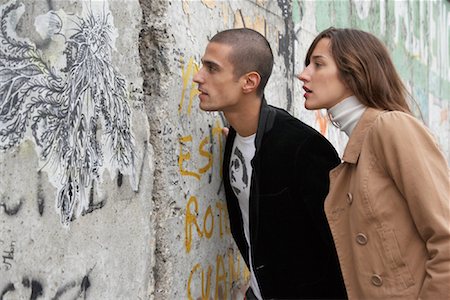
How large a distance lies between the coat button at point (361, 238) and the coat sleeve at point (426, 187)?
19 centimetres

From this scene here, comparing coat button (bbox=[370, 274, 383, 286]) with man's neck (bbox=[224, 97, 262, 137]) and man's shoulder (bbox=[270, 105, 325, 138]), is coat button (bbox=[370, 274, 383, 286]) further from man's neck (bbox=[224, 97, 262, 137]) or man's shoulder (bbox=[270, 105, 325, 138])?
man's neck (bbox=[224, 97, 262, 137])

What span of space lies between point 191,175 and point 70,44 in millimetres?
893

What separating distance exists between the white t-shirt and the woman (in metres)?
0.43

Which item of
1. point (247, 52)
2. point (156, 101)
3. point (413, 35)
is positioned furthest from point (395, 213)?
point (413, 35)

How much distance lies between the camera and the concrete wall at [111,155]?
176 centimetres

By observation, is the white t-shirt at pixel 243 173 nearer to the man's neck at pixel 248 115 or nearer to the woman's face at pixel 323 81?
the man's neck at pixel 248 115

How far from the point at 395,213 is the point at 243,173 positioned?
864 millimetres

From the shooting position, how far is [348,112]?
2.17 metres

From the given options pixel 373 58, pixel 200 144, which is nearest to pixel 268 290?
pixel 200 144

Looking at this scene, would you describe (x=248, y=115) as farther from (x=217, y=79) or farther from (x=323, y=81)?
(x=323, y=81)

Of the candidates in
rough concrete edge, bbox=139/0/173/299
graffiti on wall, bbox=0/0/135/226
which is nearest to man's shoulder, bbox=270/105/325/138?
rough concrete edge, bbox=139/0/173/299

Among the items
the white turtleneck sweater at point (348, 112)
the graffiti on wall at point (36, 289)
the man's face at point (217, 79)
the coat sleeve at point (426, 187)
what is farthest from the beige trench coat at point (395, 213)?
the graffiti on wall at point (36, 289)

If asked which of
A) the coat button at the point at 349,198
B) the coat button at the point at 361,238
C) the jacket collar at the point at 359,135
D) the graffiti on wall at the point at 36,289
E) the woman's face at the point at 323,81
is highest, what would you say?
the woman's face at the point at 323,81

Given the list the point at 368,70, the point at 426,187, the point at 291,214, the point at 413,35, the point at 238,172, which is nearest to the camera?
the point at 426,187
